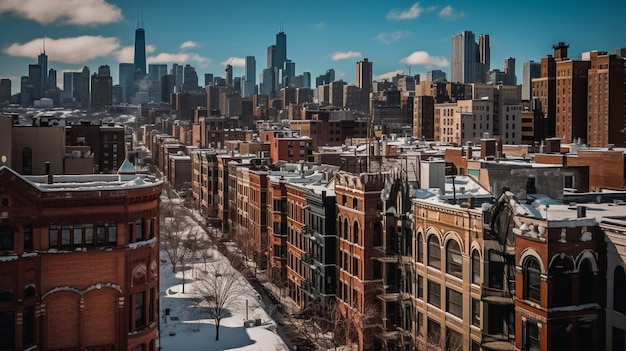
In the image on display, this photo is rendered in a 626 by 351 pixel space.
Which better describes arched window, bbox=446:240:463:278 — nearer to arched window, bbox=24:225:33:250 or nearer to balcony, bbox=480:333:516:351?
balcony, bbox=480:333:516:351

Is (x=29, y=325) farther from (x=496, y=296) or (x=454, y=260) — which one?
(x=496, y=296)

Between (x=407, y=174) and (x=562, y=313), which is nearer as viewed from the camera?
(x=562, y=313)

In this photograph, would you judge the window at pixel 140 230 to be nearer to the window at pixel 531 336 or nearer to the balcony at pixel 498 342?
the balcony at pixel 498 342

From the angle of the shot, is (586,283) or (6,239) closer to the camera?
(586,283)

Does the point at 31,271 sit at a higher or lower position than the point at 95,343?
higher

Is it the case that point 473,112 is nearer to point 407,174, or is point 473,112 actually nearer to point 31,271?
point 407,174

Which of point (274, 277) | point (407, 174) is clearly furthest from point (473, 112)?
point (407, 174)

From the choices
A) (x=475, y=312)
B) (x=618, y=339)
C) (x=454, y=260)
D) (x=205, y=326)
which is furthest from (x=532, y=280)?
(x=205, y=326)
